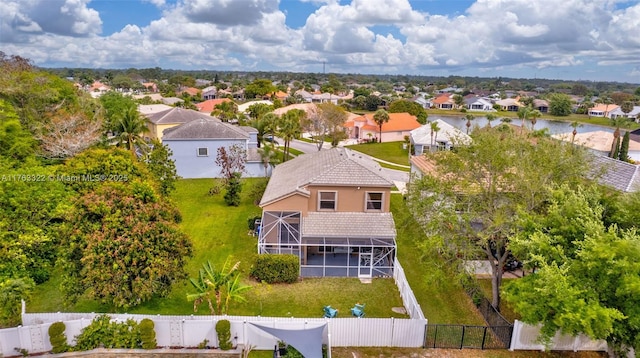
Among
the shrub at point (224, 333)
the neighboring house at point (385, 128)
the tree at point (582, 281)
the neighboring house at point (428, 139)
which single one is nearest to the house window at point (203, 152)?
the neighboring house at point (428, 139)

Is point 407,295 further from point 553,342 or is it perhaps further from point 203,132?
point 203,132

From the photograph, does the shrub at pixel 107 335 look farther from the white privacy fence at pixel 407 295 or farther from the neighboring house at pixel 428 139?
the neighboring house at pixel 428 139

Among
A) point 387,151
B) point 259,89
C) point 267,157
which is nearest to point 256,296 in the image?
point 267,157

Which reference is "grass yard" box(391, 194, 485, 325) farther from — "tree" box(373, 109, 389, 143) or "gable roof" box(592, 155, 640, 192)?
"tree" box(373, 109, 389, 143)

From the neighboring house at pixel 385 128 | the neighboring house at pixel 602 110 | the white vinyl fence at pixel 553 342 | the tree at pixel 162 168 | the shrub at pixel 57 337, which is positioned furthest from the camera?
the neighboring house at pixel 602 110

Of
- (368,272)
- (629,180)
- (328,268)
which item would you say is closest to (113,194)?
(328,268)

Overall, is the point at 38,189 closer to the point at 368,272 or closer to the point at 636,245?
the point at 368,272

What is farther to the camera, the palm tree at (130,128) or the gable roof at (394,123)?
the gable roof at (394,123)

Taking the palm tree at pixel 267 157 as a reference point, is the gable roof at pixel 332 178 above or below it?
above
